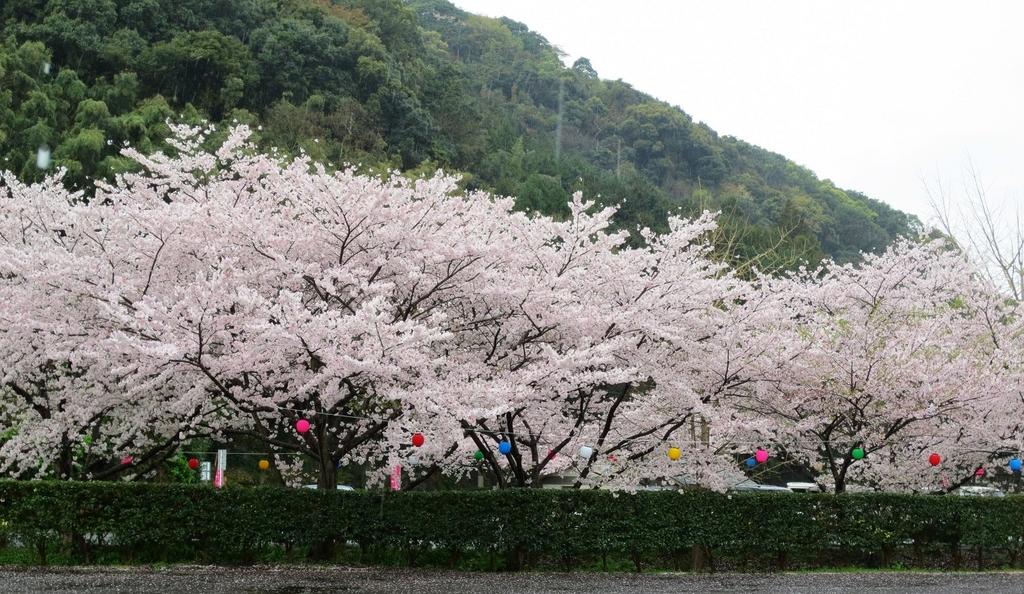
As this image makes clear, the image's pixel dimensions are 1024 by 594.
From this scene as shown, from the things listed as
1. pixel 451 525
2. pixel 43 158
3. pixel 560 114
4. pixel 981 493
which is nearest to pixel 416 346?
pixel 451 525

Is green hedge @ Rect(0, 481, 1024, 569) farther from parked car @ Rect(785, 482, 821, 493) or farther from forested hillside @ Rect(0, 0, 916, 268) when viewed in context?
forested hillside @ Rect(0, 0, 916, 268)

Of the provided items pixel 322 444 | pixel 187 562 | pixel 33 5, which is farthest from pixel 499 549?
pixel 33 5

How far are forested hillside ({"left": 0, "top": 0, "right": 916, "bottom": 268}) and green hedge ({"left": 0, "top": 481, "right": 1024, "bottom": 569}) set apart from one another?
34.6 ft

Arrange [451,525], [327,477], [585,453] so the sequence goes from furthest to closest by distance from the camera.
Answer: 1. [327,477]
2. [585,453]
3. [451,525]

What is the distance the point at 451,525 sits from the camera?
11.3m

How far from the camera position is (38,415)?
1230 centimetres

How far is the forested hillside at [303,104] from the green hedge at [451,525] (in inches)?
416

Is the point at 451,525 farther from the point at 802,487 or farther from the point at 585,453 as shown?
the point at 802,487

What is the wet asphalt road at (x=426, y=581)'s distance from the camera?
30.7ft

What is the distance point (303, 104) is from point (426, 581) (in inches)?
1368

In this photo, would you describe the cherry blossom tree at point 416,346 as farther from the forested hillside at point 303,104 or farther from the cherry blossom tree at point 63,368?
the forested hillside at point 303,104

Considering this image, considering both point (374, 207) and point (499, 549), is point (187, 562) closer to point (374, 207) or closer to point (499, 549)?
point (499, 549)

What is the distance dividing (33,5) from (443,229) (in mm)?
37585

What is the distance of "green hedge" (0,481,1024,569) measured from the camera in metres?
10.9
